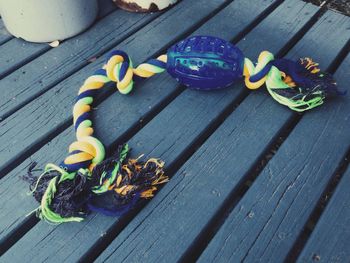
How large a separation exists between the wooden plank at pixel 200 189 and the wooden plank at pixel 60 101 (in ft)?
0.95

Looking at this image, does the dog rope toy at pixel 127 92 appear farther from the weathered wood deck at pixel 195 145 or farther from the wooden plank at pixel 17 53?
the wooden plank at pixel 17 53

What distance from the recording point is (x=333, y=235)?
1.02m

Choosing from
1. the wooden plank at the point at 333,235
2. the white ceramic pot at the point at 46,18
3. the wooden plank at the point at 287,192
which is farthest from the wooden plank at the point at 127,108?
the wooden plank at the point at 333,235

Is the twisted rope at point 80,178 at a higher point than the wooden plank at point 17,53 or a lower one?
higher

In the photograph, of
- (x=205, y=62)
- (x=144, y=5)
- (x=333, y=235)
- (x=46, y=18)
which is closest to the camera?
(x=333, y=235)

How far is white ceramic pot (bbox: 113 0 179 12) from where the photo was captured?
63.9 inches

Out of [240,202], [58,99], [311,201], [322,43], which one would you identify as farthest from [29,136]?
[322,43]

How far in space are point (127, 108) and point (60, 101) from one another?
226 millimetres

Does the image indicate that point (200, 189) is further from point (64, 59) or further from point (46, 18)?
point (46, 18)

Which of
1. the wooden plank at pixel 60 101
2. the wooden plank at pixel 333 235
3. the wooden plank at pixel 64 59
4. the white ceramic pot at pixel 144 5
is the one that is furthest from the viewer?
the white ceramic pot at pixel 144 5

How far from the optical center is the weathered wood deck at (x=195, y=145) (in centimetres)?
101

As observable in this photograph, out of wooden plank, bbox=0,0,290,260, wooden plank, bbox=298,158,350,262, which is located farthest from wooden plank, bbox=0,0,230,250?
wooden plank, bbox=298,158,350,262

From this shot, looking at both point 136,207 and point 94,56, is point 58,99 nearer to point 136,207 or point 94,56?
point 94,56

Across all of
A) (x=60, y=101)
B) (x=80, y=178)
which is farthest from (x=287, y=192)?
(x=60, y=101)
